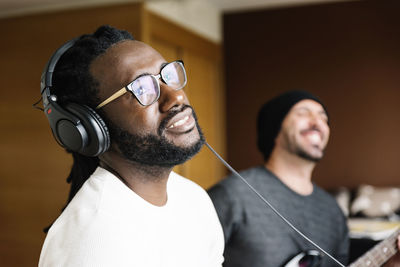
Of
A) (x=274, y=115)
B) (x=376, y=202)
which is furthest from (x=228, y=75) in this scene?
(x=274, y=115)

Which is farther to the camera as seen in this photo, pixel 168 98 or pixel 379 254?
pixel 379 254

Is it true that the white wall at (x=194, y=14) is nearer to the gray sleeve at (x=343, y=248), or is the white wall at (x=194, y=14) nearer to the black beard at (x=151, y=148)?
the gray sleeve at (x=343, y=248)

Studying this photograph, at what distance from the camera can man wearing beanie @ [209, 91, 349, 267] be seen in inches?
58.0

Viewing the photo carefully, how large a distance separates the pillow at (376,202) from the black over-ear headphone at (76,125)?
3619 mm

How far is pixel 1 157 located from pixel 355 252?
9.77 ft

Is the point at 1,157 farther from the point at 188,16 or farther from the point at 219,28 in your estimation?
the point at 219,28

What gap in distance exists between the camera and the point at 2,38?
390 cm

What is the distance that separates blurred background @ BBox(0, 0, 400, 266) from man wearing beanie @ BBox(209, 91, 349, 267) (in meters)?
2.00

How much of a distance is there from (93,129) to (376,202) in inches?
148

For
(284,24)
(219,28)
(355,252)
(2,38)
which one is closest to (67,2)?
(2,38)

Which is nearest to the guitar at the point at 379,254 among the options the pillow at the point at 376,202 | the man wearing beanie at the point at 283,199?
the man wearing beanie at the point at 283,199

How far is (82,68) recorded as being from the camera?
99 cm

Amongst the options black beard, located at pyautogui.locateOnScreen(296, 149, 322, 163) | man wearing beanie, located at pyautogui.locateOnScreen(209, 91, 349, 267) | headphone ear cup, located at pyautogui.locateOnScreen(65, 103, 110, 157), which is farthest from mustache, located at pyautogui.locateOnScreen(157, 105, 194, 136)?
black beard, located at pyautogui.locateOnScreen(296, 149, 322, 163)

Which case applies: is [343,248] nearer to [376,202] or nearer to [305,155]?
[305,155]
